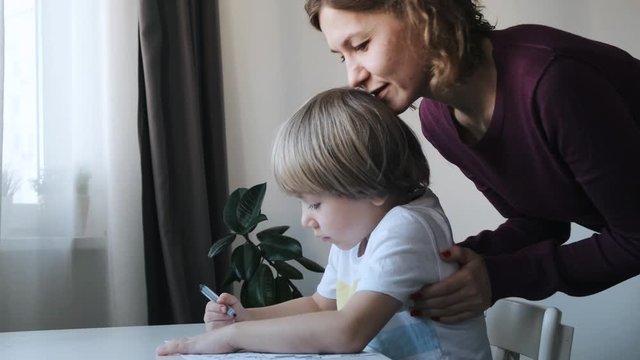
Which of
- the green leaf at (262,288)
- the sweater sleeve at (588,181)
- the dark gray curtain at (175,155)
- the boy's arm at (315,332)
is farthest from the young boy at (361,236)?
the dark gray curtain at (175,155)

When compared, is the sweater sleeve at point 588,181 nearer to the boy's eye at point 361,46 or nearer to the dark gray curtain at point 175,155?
the boy's eye at point 361,46

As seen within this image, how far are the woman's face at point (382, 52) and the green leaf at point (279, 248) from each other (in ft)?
4.27

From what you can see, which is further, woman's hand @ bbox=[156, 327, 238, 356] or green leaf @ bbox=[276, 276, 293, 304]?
green leaf @ bbox=[276, 276, 293, 304]

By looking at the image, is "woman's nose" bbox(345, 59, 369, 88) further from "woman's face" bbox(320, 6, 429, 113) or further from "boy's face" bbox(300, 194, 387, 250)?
"boy's face" bbox(300, 194, 387, 250)

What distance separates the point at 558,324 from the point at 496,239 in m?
0.24

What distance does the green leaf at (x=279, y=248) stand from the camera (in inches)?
97.4

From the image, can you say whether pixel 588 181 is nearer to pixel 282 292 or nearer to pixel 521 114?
pixel 521 114

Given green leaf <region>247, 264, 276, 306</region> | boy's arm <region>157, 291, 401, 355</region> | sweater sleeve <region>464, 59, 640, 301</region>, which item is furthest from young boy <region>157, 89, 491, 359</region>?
green leaf <region>247, 264, 276, 306</region>

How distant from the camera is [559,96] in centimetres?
111

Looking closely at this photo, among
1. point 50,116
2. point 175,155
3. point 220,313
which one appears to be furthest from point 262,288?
point 220,313

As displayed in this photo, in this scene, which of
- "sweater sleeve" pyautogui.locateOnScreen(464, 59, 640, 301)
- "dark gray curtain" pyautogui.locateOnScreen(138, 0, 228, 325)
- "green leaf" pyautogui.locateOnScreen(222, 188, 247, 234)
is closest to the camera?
"sweater sleeve" pyautogui.locateOnScreen(464, 59, 640, 301)

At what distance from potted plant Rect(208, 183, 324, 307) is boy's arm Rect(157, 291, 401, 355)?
4.42 feet

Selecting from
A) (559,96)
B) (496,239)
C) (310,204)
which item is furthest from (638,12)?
(310,204)

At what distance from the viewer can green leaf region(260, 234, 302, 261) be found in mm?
2475
